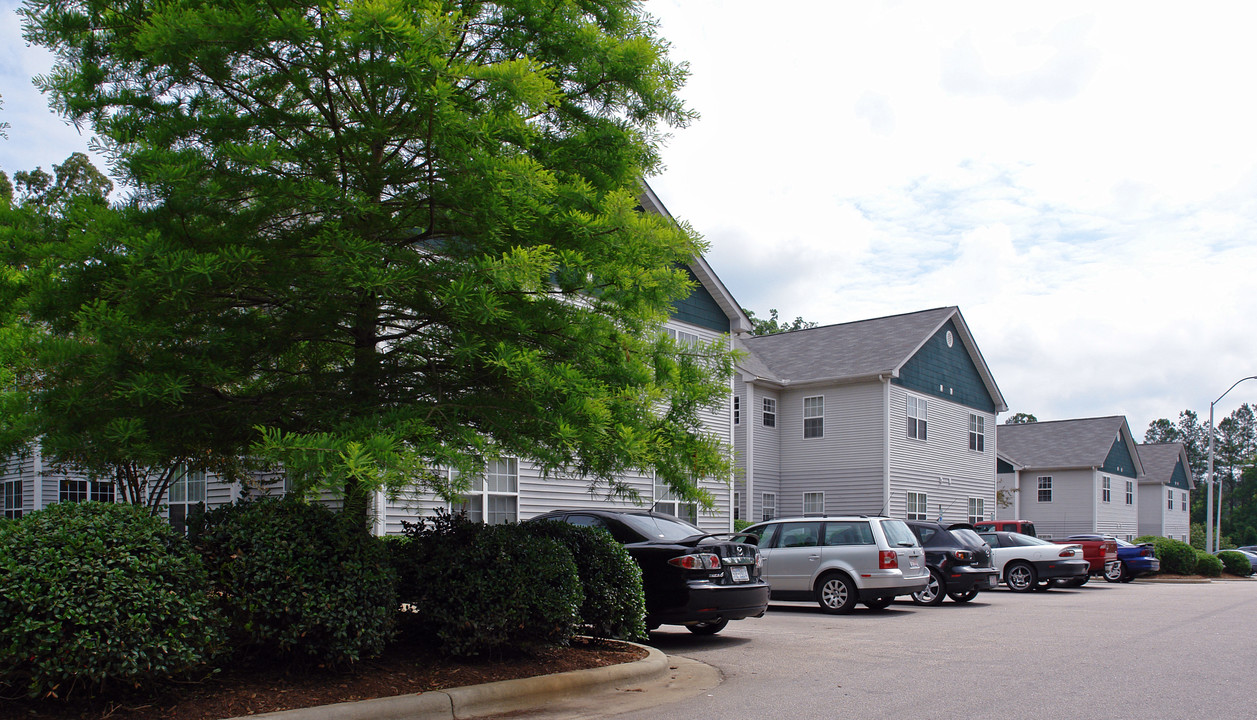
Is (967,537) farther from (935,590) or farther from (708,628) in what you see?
(708,628)

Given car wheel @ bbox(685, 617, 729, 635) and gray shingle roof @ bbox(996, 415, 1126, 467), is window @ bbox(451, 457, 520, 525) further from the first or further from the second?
gray shingle roof @ bbox(996, 415, 1126, 467)

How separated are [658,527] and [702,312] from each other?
12.7 metres

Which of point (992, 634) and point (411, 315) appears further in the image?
point (992, 634)

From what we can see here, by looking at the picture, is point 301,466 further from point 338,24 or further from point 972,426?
point 972,426

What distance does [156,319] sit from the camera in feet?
22.5

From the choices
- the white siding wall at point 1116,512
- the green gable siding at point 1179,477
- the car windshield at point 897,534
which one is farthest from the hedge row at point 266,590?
the green gable siding at point 1179,477

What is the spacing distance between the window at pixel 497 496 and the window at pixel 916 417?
17987mm

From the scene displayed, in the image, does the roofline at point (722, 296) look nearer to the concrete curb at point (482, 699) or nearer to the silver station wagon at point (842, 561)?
the silver station wagon at point (842, 561)

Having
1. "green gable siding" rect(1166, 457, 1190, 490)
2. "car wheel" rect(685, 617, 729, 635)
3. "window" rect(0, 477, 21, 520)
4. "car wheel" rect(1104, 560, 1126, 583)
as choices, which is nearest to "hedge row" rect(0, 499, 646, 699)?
"car wheel" rect(685, 617, 729, 635)

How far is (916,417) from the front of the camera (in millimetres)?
32781

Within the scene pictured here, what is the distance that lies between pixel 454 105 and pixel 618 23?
2.37m

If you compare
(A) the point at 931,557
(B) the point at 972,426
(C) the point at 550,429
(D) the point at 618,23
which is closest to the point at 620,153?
(D) the point at 618,23

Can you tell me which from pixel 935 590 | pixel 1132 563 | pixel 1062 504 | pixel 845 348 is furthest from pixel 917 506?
pixel 1062 504

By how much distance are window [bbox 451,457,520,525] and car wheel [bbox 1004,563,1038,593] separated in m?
12.2
